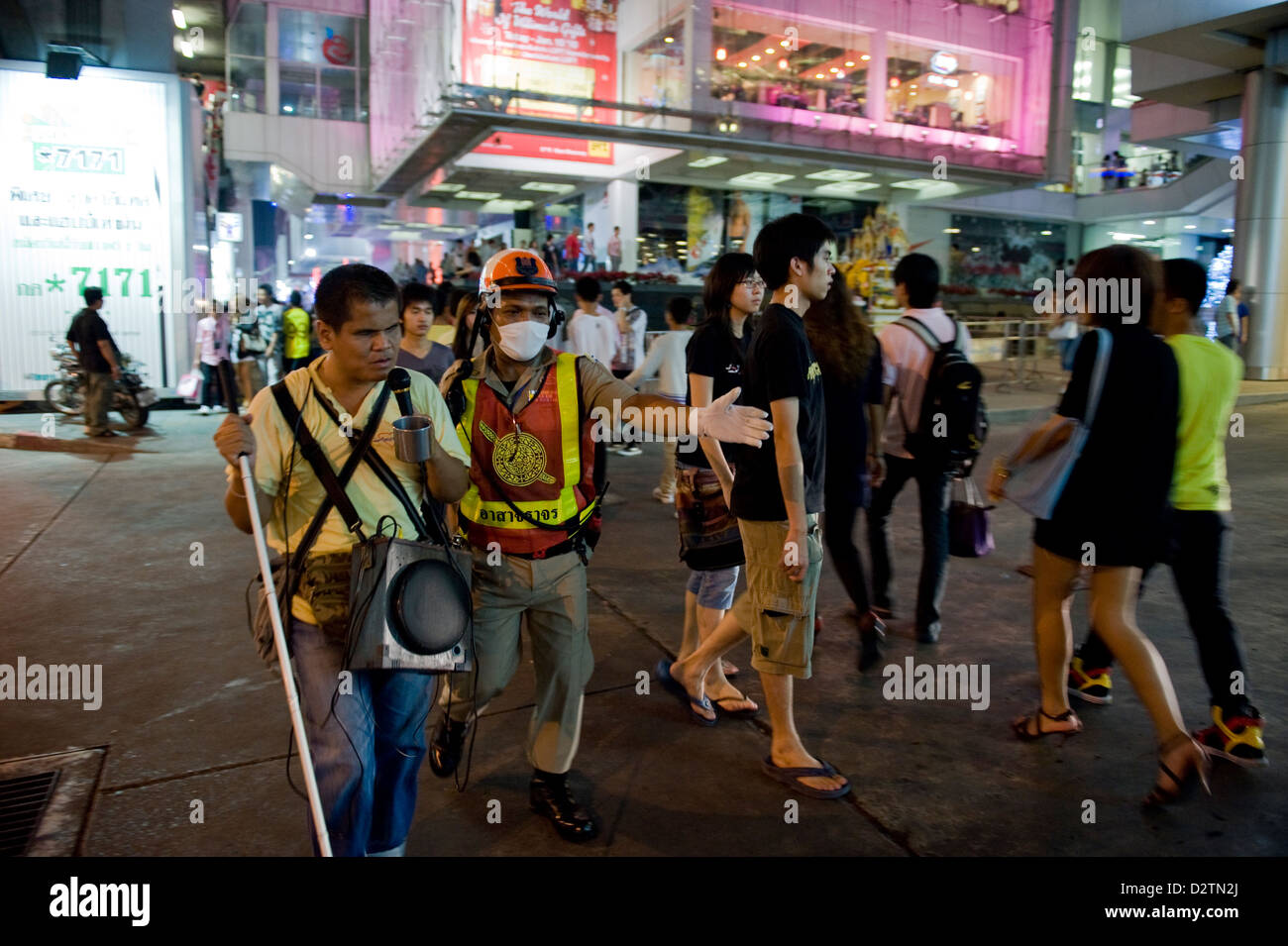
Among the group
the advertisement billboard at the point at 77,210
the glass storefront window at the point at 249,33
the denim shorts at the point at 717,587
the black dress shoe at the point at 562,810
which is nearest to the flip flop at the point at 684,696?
the denim shorts at the point at 717,587

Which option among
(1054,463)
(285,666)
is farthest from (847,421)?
(285,666)

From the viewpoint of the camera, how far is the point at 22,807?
326 centimetres

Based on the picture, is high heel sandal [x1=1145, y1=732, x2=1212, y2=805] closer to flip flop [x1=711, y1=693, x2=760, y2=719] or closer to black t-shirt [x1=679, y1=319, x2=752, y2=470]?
flip flop [x1=711, y1=693, x2=760, y2=719]

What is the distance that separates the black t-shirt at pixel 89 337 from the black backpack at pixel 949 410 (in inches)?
423

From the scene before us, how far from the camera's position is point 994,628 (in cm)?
506

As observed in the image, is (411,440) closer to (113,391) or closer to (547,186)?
(113,391)

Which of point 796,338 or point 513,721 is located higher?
point 796,338

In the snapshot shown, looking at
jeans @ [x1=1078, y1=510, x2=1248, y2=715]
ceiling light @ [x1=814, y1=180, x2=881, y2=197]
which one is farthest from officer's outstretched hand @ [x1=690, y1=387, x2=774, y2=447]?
ceiling light @ [x1=814, y1=180, x2=881, y2=197]

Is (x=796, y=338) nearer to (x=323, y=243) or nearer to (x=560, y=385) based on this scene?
(x=560, y=385)

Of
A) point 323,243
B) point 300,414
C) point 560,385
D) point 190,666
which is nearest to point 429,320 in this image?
point 190,666

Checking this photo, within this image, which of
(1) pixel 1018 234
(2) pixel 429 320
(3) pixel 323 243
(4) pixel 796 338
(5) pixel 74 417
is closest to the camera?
(4) pixel 796 338

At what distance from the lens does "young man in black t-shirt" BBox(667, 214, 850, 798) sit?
10.5ft
